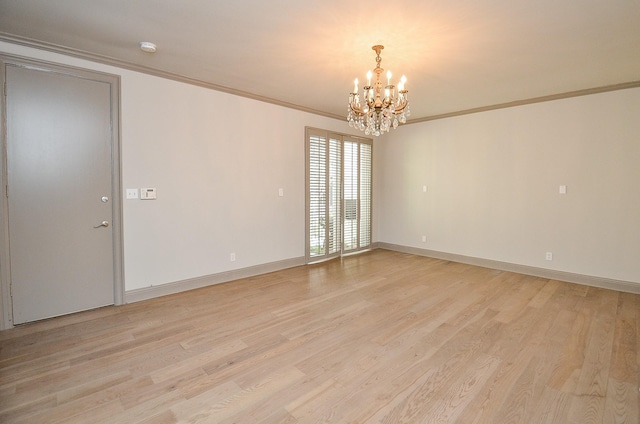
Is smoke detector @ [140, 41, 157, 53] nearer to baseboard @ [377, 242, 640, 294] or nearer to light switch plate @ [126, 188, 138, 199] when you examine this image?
light switch plate @ [126, 188, 138, 199]

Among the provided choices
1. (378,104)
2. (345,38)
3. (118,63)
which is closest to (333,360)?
(378,104)

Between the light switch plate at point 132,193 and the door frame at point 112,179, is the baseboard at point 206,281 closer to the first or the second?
the door frame at point 112,179

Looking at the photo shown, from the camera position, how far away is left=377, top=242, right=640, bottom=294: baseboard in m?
4.12

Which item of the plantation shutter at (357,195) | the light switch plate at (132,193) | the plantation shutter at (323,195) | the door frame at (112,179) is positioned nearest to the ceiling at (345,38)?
the door frame at (112,179)

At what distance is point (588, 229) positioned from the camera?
4352 millimetres

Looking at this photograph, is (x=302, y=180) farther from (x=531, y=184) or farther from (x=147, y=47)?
(x=531, y=184)

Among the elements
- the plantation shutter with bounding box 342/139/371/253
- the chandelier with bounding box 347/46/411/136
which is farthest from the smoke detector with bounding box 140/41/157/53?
the plantation shutter with bounding box 342/139/371/253

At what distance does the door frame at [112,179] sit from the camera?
287 centimetres

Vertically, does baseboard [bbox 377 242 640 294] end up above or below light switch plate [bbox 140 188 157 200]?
below

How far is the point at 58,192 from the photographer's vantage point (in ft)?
10.3

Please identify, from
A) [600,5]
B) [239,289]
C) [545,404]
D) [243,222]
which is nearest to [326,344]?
[545,404]

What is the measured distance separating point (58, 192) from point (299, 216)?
127 inches

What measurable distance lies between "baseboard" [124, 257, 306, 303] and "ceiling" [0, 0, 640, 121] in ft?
8.62

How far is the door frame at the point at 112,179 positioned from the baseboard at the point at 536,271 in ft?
16.9
